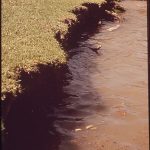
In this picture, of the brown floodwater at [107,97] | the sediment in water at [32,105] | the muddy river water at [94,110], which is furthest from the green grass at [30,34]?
the brown floodwater at [107,97]

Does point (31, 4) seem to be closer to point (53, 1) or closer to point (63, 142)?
point (53, 1)

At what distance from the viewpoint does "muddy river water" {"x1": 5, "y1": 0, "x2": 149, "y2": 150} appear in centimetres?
633

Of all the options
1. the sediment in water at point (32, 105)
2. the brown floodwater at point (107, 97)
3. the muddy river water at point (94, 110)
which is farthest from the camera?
the brown floodwater at point (107, 97)

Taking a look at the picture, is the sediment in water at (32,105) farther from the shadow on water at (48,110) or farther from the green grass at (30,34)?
the green grass at (30,34)

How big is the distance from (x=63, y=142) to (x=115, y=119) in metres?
1.27

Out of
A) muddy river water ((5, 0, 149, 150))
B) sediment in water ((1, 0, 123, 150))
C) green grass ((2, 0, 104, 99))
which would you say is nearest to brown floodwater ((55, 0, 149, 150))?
muddy river water ((5, 0, 149, 150))

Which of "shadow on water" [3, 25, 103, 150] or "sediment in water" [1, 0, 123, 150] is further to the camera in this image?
"shadow on water" [3, 25, 103, 150]

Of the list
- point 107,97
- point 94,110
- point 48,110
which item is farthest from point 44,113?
point 107,97

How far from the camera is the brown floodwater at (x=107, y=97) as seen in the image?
21.7ft

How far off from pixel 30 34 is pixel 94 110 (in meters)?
2.16

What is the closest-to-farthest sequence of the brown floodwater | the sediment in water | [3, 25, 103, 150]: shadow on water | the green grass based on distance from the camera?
the sediment in water
[3, 25, 103, 150]: shadow on water
the green grass
the brown floodwater

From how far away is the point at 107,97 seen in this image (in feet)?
26.7

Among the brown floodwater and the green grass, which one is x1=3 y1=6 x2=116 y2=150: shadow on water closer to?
the brown floodwater

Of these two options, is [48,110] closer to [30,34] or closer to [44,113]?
[44,113]
